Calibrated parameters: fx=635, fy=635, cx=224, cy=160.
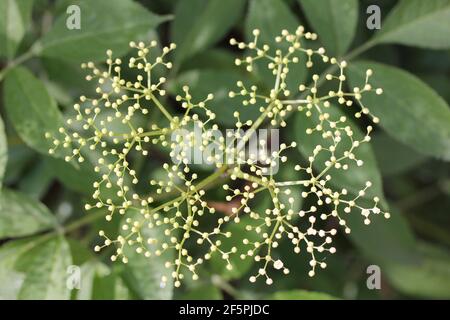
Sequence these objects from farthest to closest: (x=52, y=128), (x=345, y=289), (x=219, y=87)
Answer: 1. (x=345, y=289)
2. (x=219, y=87)
3. (x=52, y=128)

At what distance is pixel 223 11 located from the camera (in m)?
2.32

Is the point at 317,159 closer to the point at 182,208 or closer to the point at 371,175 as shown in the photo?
the point at 371,175

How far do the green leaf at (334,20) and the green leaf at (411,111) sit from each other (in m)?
0.16

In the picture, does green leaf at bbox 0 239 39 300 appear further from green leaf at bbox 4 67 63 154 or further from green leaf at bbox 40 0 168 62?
green leaf at bbox 40 0 168 62

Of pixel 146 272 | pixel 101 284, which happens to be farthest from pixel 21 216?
pixel 146 272

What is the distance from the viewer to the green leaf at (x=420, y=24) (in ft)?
6.61

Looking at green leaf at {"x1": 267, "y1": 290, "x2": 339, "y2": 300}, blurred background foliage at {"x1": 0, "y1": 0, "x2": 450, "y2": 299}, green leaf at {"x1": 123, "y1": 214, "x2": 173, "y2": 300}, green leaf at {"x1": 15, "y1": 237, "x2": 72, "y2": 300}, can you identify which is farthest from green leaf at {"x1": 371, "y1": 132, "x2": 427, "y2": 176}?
green leaf at {"x1": 15, "y1": 237, "x2": 72, "y2": 300}

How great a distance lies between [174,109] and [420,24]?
44.0 inches

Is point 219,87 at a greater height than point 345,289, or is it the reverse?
point 219,87

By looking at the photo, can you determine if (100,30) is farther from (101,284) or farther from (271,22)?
(101,284)

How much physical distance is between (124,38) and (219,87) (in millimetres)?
420

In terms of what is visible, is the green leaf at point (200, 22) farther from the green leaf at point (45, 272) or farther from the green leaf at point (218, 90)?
the green leaf at point (45, 272)

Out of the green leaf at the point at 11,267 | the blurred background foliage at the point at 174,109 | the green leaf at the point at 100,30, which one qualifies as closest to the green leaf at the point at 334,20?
the blurred background foliage at the point at 174,109

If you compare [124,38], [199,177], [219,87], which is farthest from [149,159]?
[124,38]
